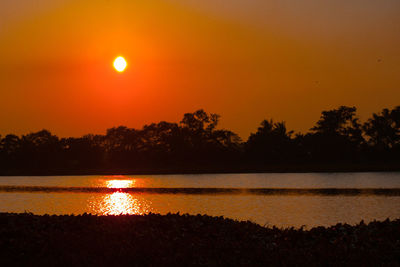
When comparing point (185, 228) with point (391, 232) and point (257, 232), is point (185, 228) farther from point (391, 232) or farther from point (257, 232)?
point (391, 232)

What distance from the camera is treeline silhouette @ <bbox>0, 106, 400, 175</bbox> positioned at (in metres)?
122

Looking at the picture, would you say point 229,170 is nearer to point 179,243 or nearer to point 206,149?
point 206,149

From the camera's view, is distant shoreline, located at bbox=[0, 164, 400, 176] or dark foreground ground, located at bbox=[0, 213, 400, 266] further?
distant shoreline, located at bbox=[0, 164, 400, 176]

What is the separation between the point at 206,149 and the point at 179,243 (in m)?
118

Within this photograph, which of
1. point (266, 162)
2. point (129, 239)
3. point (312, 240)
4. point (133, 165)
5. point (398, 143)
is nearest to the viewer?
point (129, 239)

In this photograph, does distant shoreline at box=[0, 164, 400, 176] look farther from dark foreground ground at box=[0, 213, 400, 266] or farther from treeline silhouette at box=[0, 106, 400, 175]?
dark foreground ground at box=[0, 213, 400, 266]

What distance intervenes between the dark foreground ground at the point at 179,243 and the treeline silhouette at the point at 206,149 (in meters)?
106

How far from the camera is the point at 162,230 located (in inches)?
738

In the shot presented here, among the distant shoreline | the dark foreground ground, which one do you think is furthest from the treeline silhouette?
the dark foreground ground

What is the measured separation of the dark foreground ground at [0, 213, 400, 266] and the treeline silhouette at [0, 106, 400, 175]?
106 m

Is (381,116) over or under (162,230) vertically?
over

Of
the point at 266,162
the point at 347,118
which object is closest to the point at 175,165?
the point at 266,162

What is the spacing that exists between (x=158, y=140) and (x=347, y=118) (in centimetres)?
4469

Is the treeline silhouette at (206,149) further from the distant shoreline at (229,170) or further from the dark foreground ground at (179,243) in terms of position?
the dark foreground ground at (179,243)
